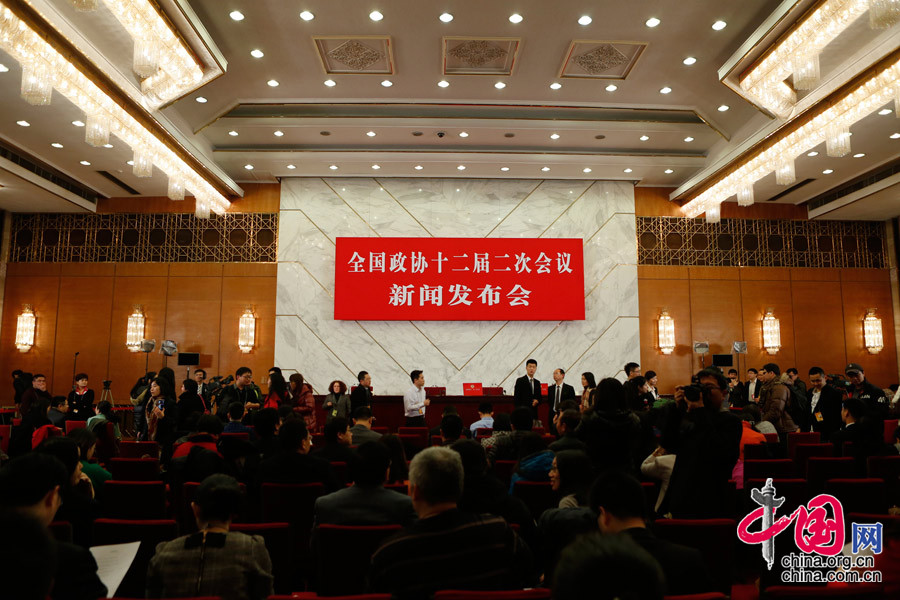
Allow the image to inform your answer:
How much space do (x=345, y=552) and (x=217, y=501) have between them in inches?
22.2

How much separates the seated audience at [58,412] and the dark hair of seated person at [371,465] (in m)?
5.75

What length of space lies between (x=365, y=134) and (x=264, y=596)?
8.91 m

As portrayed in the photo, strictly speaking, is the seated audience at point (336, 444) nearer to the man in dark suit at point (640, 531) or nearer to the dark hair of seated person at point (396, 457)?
the dark hair of seated person at point (396, 457)

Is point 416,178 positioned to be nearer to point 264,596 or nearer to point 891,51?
point 891,51

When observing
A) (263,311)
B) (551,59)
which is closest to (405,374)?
(263,311)

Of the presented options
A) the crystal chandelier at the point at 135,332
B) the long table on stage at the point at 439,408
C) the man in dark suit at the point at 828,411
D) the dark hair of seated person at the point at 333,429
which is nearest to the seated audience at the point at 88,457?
the dark hair of seated person at the point at 333,429

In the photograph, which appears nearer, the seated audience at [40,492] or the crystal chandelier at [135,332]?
the seated audience at [40,492]

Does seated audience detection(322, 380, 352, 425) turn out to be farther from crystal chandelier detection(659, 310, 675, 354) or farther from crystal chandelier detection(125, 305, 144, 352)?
crystal chandelier detection(659, 310, 675, 354)

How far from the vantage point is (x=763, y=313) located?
1265 centimetres

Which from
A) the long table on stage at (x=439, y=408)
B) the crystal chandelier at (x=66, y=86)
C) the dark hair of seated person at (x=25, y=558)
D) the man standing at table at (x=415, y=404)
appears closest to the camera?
the dark hair of seated person at (x=25, y=558)

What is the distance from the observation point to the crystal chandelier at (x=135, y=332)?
1191 cm

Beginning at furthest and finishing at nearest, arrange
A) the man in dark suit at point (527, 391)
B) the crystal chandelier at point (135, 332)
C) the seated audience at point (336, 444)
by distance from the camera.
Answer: the crystal chandelier at point (135, 332) → the man in dark suit at point (527, 391) → the seated audience at point (336, 444)

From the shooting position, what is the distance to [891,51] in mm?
6633

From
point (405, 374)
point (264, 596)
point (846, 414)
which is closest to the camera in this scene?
point (264, 596)
